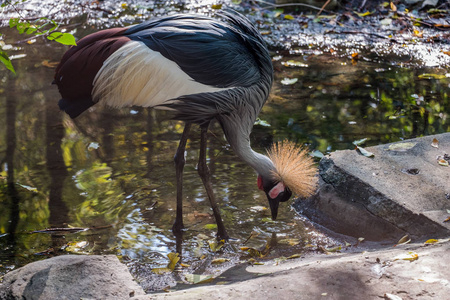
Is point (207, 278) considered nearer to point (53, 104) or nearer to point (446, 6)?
point (53, 104)

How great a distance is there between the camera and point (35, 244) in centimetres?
374

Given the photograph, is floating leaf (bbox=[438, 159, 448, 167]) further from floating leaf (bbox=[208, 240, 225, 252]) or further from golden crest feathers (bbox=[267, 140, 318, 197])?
floating leaf (bbox=[208, 240, 225, 252])

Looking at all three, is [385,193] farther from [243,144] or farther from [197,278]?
[197,278]

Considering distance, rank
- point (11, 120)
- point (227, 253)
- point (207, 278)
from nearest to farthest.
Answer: point (207, 278) → point (227, 253) → point (11, 120)

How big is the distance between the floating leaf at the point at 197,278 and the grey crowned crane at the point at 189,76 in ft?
2.03

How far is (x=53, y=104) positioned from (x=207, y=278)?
3.20 metres

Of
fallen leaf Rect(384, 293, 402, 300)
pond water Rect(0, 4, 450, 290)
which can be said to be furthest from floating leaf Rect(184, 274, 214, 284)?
fallen leaf Rect(384, 293, 402, 300)

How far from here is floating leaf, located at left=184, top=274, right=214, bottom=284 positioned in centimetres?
322

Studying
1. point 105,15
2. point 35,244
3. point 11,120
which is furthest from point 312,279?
point 105,15

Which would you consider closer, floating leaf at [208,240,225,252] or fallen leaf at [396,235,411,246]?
fallen leaf at [396,235,411,246]

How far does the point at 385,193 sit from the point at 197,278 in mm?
1408

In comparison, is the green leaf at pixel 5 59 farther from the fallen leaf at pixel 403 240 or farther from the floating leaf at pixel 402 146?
the floating leaf at pixel 402 146

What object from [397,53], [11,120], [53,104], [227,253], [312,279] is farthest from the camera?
[397,53]

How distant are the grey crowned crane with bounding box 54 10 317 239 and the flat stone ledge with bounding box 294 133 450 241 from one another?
334 mm
